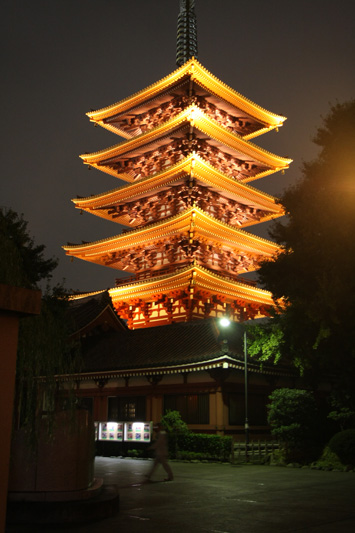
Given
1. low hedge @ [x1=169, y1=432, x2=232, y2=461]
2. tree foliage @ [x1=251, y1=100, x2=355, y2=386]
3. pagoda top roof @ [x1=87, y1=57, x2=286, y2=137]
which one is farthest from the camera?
pagoda top roof @ [x1=87, y1=57, x2=286, y2=137]

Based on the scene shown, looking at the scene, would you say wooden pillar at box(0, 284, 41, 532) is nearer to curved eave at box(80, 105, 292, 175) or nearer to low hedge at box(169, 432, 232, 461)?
low hedge at box(169, 432, 232, 461)

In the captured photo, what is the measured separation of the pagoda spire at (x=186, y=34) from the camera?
5219 centimetres

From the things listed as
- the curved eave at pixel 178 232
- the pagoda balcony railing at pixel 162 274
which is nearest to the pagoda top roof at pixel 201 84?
the curved eave at pixel 178 232

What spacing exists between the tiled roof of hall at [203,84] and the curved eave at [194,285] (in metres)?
13.1

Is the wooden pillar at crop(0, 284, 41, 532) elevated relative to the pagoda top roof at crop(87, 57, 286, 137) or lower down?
lower down

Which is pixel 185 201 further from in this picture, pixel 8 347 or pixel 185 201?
pixel 8 347

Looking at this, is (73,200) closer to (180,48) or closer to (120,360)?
(120,360)

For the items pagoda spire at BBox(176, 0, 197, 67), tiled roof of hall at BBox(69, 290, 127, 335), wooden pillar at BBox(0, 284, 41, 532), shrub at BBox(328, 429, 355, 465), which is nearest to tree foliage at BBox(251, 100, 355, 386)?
shrub at BBox(328, 429, 355, 465)

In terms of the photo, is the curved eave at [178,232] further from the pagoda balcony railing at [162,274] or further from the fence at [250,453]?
the fence at [250,453]

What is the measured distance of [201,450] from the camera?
2122 cm

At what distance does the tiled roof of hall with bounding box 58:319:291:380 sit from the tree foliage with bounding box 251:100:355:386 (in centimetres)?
525

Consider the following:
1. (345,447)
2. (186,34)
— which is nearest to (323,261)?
(345,447)

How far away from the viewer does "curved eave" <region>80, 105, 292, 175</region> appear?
114 ft

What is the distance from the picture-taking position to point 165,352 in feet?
84.8
